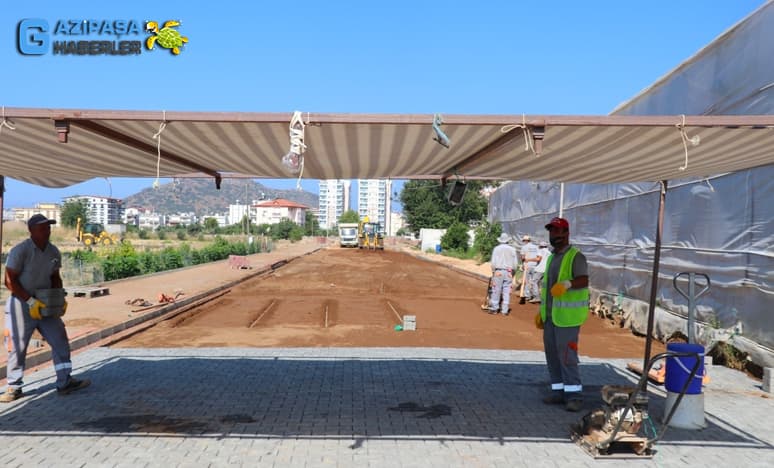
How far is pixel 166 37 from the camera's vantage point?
12938 mm

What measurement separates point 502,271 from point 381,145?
782 cm

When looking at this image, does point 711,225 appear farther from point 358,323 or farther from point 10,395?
point 10,395

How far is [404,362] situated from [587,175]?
3389mm

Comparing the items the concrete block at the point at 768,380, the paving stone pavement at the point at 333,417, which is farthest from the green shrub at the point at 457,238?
the concrete block at the point at 768,380

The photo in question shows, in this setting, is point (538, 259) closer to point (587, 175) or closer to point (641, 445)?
point (587, 175)

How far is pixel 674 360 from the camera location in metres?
4.73

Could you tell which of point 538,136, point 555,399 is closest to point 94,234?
point 555,399

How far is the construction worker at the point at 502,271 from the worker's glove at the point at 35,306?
8.52m

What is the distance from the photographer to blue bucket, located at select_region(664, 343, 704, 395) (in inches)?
184

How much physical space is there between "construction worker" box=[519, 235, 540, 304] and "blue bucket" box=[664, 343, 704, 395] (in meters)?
7.90

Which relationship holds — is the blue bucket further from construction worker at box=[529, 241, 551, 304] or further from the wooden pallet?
the wooden pallet

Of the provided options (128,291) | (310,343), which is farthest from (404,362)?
(128,291)

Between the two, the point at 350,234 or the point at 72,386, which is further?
the point at 350,234

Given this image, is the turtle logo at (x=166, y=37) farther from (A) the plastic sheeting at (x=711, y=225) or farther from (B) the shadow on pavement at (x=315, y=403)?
(A) the plastic sheeting at (x=711, y=225)
